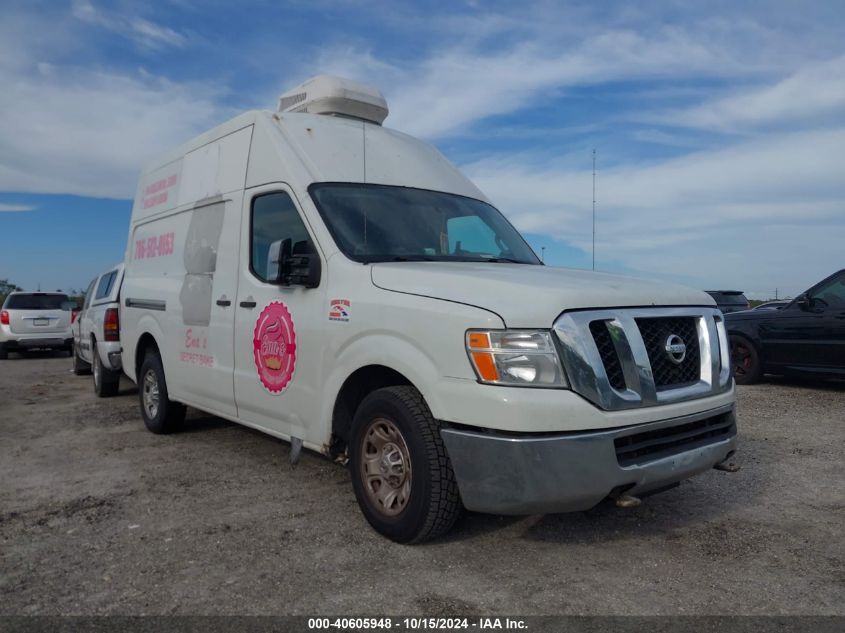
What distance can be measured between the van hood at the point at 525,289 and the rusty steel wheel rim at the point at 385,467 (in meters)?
0.76

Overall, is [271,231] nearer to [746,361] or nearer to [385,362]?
[385,362]

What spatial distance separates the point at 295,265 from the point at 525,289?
1.53 metres

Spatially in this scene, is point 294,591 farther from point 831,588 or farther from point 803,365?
point 803,365

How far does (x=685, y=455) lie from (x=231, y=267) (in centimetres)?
336

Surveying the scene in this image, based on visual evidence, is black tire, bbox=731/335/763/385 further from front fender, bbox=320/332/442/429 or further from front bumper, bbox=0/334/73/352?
front bumper, bbox=0/334/73/352

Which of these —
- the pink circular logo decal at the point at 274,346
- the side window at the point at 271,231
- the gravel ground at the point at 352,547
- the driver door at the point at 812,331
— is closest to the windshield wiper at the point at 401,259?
the side window at the point at 271,231

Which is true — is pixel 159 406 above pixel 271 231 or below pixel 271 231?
below

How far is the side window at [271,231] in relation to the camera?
4434mm

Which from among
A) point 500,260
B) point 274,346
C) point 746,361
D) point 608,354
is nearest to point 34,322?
point 274,346

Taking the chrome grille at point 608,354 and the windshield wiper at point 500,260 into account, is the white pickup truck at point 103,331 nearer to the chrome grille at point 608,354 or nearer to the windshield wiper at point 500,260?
the windshield wiper at point 500,260

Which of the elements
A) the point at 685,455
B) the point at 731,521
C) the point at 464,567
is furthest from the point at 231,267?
the point at 731,521

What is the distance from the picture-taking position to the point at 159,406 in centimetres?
647

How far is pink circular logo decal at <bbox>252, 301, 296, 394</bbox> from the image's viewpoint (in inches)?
177

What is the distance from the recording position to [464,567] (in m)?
3.44
